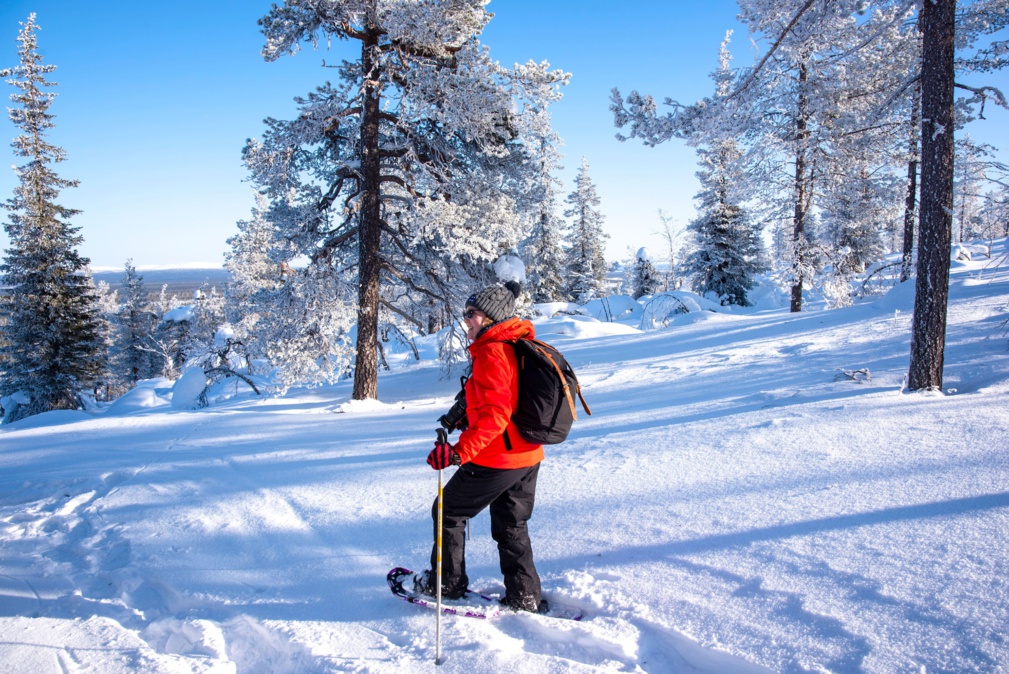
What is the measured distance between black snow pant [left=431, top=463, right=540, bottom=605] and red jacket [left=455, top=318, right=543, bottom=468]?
0.10 metres

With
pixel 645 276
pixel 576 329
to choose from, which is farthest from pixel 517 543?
pixel 645 276

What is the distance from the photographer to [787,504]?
384cm

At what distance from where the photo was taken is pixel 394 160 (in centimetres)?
1054

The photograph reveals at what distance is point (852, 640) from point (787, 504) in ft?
4.51

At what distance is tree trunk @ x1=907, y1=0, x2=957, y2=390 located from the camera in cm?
575

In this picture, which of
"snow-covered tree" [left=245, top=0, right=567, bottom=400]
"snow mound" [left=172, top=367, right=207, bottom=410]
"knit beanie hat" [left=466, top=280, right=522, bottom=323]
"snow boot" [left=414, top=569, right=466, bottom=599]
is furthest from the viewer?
"snow mound" [left=172, top=367, right=207, bottom=410]

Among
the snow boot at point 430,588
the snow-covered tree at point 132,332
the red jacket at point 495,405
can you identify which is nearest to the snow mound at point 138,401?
the snow boot at point 430,588

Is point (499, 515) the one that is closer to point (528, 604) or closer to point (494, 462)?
point (494, 462)

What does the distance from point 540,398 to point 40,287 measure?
2786 centimetres

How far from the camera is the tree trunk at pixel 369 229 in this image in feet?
32.2

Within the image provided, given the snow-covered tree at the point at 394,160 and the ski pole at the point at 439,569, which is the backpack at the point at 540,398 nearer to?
the ski pole at the point at 439,569

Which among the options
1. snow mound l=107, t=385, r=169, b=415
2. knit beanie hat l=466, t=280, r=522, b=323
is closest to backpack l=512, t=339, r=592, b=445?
knit beanie hat l=466, t=280, r=522, b=323

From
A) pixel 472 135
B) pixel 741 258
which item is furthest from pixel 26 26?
pixel 741 258

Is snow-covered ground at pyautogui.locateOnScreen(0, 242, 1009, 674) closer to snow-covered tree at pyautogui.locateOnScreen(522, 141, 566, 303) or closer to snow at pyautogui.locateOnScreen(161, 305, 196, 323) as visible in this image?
snow-covered tree at pyautogui.locateOnScreen(522, 141, 566, 303)
